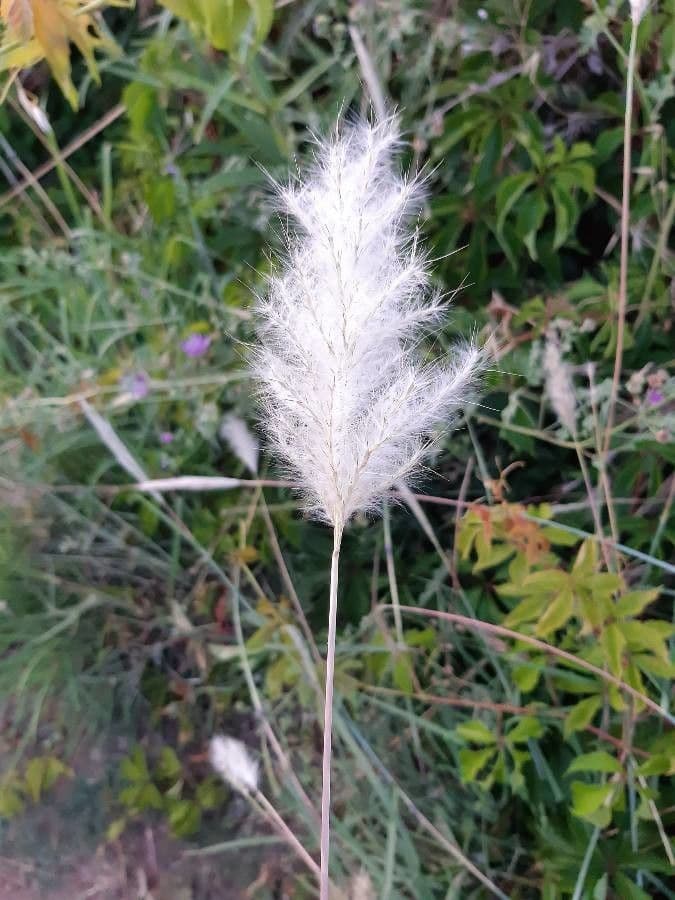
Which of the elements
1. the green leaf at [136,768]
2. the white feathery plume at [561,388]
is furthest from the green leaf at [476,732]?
the green leaf at [136,768]

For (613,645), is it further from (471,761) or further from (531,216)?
(531,216)

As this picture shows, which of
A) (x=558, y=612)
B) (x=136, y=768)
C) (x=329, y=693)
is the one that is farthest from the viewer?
(x=136, y=768)

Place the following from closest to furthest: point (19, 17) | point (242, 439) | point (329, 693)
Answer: point (329, 693), point (19, 17), point (242, 439)

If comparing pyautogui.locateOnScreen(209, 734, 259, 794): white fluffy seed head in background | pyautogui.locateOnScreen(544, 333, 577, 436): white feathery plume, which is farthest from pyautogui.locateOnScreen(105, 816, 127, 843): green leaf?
pyautogui.locateOnScreen(544, 333, 577, 436): white feathery plume

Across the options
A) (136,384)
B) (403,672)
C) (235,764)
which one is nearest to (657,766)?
(403,672)

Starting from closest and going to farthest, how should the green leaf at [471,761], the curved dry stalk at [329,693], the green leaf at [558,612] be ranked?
the curved dry stalk at [329,693], the green leaf at [558,612], the green leaf at [471,761]

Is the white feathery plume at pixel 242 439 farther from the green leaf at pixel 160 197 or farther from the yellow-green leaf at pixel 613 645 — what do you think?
the yellow-green leaf at pixel 613 645

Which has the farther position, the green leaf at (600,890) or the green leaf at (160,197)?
the green leaf at (160,197)

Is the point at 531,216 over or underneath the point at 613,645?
over

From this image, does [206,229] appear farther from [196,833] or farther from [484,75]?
[196,833]
